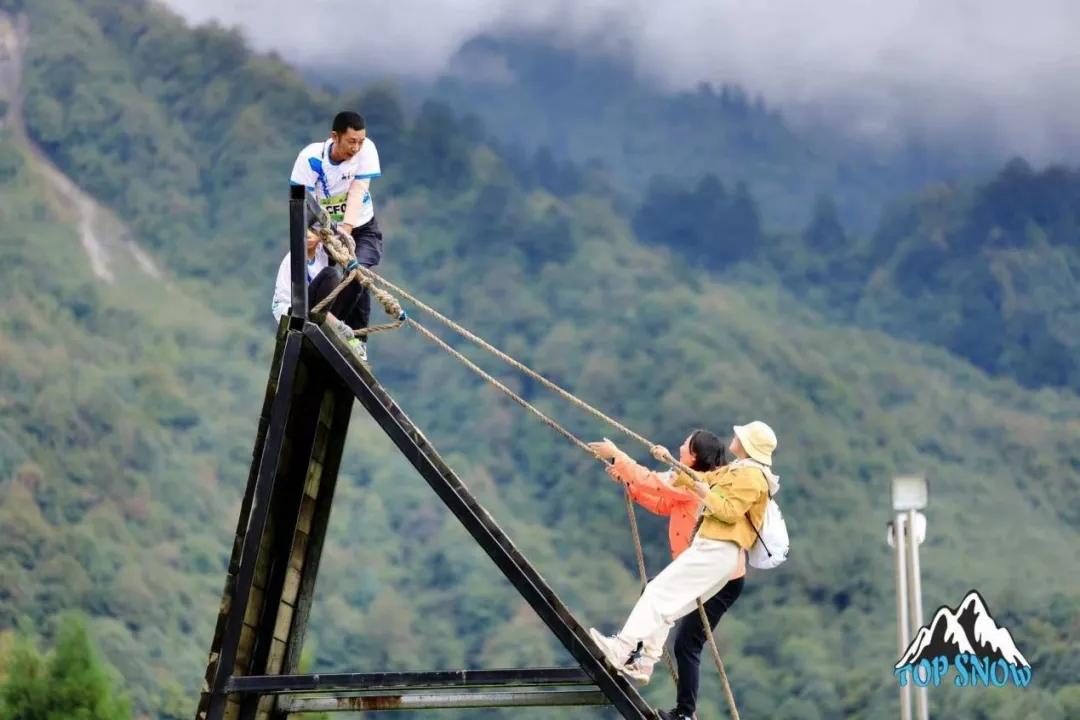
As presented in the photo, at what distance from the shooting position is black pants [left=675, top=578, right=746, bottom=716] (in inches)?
419

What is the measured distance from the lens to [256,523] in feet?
32.6

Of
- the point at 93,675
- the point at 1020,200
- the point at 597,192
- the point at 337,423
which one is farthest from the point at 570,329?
the point at 337,423

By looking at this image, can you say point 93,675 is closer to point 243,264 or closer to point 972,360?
point 243,264

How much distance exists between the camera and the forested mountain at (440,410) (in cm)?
6281

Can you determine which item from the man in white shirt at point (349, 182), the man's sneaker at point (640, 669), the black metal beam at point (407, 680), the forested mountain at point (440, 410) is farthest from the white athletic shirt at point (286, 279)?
the forested mountain at point (440, 410)

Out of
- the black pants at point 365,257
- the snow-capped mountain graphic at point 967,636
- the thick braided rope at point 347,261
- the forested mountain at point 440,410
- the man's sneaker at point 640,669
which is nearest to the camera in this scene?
the man's sneaker at point 640,669

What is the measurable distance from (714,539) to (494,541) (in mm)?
1428

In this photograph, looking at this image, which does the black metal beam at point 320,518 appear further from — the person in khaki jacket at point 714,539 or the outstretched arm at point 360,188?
the person in khaki jacket at point 714,539

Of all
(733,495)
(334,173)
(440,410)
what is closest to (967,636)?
(733,495)

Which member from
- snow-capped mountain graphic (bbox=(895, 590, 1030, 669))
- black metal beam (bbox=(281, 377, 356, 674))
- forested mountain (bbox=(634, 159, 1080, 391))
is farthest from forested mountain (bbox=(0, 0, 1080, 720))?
black metal beam (bbox=(281, 377, 356, 674))

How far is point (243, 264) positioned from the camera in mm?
77312

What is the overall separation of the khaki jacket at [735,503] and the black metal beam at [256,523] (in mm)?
2299

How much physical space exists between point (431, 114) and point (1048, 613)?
36478mm

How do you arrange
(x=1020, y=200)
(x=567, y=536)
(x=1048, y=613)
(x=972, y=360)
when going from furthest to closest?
(x=1020, y=200)
(x=972, y=360)
(x=567, y=536)
(x=1048, y=613)
